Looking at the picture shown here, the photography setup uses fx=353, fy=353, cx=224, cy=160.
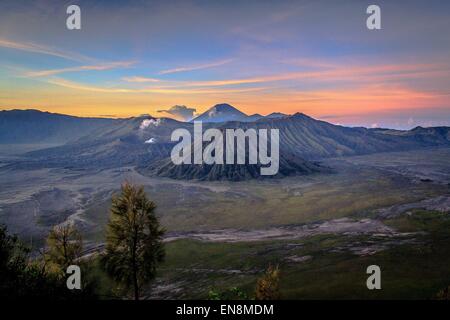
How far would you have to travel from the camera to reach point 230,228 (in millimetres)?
137375

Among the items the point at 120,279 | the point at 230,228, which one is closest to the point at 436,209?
the point at 230,228

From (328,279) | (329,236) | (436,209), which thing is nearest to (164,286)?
(328,279)

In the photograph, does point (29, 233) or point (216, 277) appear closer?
point (216, 277)

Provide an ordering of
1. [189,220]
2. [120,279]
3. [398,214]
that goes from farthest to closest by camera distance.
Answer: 1. [189,220]
2. [398,214]
3. [120,279]

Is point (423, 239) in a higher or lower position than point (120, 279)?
lower

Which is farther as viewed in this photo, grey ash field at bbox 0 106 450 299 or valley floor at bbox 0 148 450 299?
valley floor at bbox 0 148 450 299

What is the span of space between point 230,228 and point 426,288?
8579 cm

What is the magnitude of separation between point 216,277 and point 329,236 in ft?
171

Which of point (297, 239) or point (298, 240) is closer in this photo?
point (298, 240)

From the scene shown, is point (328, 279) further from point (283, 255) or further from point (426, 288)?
point (283, 255)

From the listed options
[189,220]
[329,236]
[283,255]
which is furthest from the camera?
[189,220]

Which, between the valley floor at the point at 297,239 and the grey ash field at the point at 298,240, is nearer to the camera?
the grey ash field at the point at 298,240

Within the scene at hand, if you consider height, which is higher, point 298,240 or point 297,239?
point 298,240
